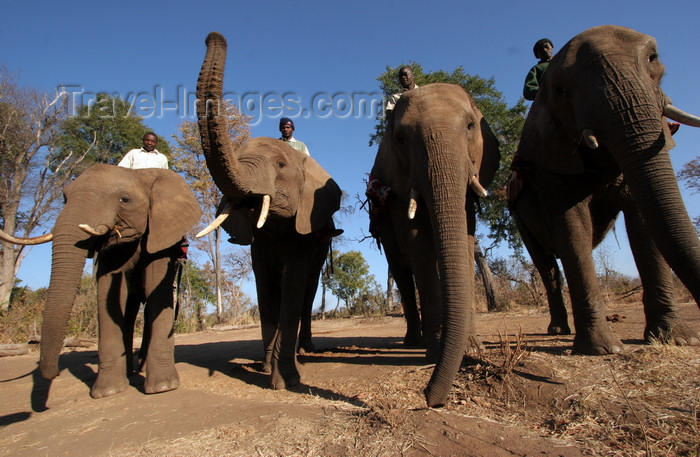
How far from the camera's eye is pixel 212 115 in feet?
12.4

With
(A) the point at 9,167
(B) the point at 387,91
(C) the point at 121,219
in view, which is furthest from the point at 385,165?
(A) the point at 9,167

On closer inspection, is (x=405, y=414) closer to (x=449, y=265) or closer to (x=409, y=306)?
(x=449, y=265)

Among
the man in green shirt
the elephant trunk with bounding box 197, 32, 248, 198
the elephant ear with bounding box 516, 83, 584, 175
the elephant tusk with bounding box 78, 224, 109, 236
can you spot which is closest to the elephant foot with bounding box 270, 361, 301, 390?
the elephant trunk with bounding box 197, 32, 248, 198

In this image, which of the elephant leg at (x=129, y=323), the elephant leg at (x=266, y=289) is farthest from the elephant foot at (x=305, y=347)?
the elephant leg at (x=129, y=323)

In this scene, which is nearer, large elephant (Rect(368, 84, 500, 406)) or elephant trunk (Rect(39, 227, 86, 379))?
large elephant (Rect(368, 84, 500, 406))

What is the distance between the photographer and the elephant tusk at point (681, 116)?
13.4 ft

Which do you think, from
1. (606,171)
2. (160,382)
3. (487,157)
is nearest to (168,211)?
(160,382)

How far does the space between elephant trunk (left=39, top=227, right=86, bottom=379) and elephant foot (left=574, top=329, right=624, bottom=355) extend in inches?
201

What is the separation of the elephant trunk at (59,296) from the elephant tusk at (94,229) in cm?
14

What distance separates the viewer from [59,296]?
4.60 meters

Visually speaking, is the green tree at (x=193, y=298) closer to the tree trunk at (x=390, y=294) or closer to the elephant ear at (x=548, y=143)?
the tree trunk at (x=390, y=294)

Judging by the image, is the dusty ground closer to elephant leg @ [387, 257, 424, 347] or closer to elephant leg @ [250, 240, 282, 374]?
elephant leg @ [250, 240, 282, 374]

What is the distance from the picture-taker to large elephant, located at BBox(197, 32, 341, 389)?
3887mm

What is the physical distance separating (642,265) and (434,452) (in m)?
3.77
